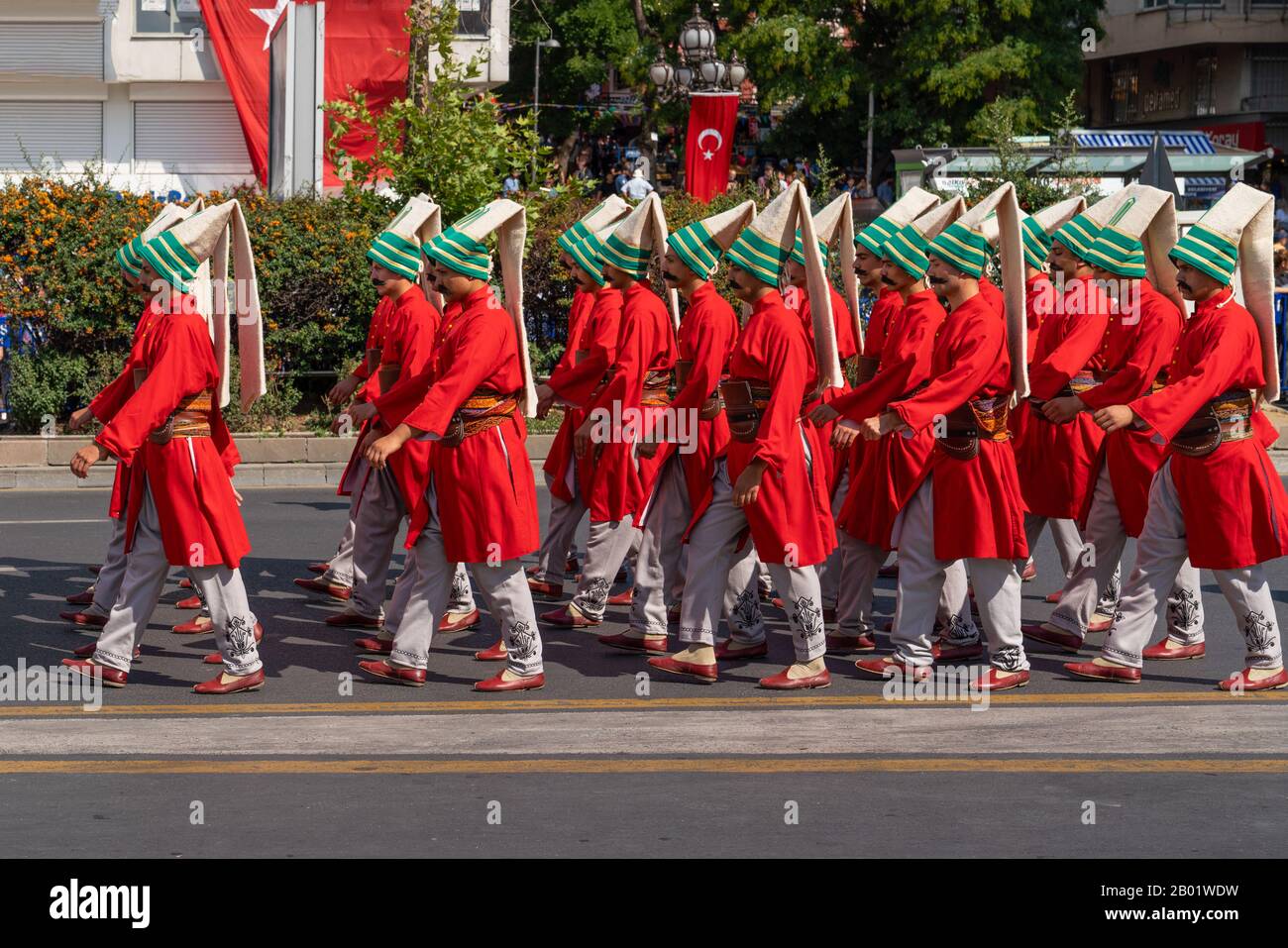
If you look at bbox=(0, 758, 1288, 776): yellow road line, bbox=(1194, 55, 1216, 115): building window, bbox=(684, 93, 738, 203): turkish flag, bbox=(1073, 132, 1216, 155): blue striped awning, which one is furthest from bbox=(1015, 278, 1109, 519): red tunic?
bbox=(1194, 55, 1216, 115): building window

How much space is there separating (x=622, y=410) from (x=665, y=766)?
302cm

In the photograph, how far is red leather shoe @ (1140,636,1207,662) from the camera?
340 inches

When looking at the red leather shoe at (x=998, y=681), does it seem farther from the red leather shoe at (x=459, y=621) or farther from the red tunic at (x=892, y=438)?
the red leather shoe at (x=459, y=621)

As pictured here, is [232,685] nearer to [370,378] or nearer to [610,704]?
[610,704]

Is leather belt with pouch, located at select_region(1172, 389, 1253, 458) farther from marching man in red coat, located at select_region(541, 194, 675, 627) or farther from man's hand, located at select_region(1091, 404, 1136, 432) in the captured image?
marching man in red coat, located at select_region(541, 194, 675, 627)

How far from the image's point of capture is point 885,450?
352 inches

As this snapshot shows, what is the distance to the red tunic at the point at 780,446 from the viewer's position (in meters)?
7.88

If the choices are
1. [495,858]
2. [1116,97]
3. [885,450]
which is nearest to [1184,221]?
[885,450]

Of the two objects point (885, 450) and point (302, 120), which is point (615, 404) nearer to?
point (885, 450)

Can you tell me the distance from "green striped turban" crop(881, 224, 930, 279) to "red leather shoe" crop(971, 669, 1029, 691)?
5.90ft

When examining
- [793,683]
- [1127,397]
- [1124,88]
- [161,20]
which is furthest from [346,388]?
[1124,88]

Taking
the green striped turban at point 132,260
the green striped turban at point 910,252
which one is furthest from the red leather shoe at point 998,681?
the green striped turban at point 132,260

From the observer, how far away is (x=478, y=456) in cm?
791

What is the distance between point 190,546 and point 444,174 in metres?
10.1
